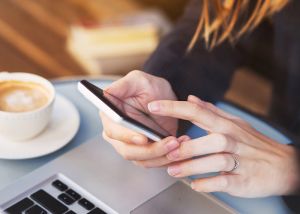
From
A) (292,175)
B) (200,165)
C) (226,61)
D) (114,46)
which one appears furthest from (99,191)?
(114,46)

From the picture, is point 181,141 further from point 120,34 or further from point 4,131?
point 120,34

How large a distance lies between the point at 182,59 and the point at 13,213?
0.40 metres

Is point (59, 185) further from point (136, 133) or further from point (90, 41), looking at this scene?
point (90, 41)

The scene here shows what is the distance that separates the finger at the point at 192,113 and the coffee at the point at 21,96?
0.70 ft

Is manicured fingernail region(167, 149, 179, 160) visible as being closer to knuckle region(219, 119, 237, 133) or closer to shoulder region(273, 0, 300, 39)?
knuckle region(219, 119, 237, 133)

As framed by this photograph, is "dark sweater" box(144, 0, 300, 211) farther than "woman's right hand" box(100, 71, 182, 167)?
Yes

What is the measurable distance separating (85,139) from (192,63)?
0.24 meters

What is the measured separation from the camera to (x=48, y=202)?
649 millimetres

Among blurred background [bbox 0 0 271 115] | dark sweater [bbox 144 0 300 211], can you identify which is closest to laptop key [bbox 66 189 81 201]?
dark sweater [bbox 144 0 300 211]

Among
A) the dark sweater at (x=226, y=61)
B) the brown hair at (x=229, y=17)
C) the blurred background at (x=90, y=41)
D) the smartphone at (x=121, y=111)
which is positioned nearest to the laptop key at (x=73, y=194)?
the smartphone at (x=121, y=111)

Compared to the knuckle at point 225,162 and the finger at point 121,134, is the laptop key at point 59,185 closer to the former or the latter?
the finger at point 121,134

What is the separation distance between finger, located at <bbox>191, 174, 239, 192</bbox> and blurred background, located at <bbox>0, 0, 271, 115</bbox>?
3.85ft

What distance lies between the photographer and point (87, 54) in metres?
2.02

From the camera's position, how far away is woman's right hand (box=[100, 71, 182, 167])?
0.66 m
